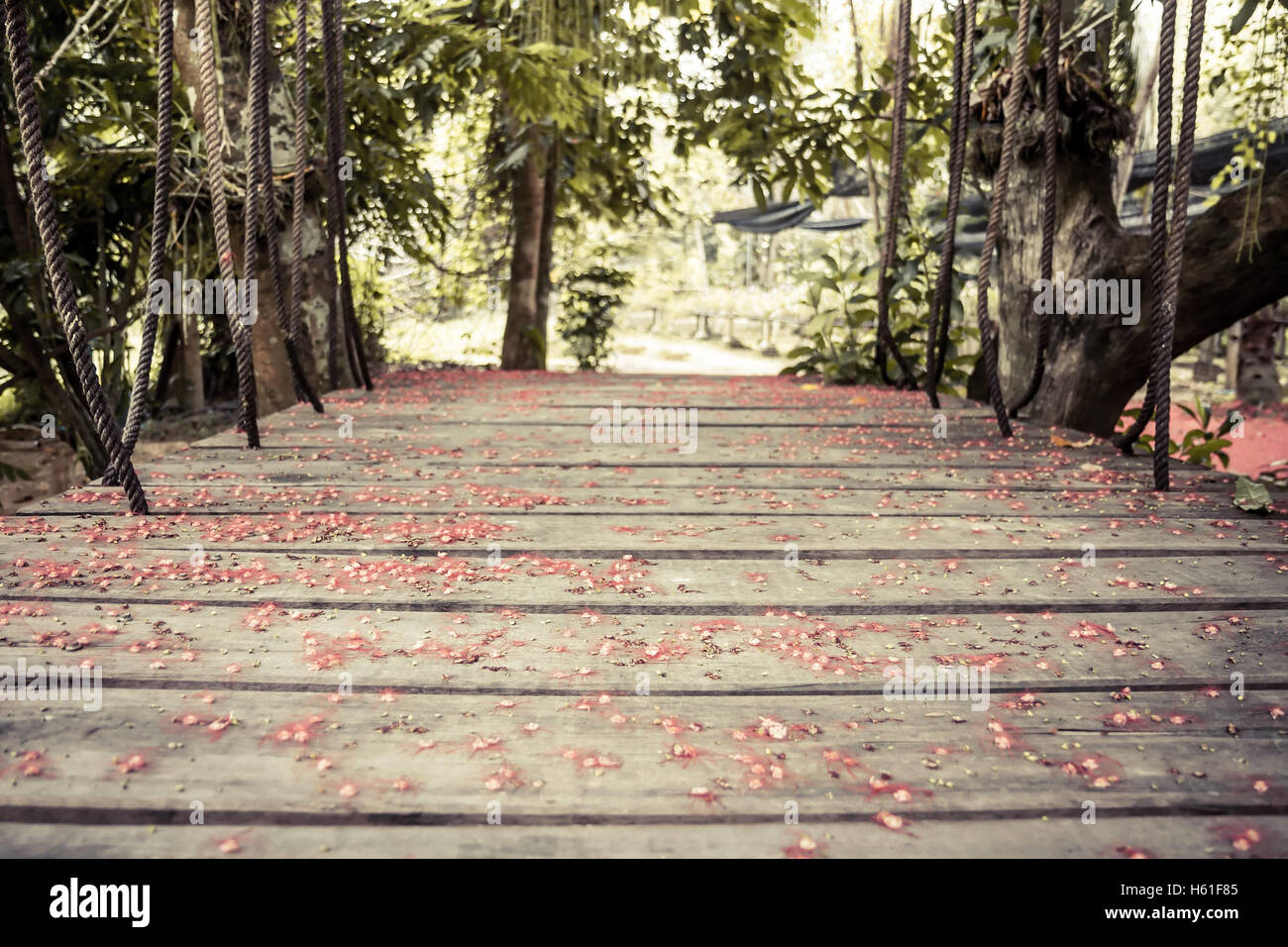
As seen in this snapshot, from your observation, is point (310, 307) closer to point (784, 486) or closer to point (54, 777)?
point (784, 486)

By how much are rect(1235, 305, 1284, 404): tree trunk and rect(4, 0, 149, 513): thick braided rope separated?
10419 millimetres

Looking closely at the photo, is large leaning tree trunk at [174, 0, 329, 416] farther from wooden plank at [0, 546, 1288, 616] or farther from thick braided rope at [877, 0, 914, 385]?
wooden plank at [0, 546, 1288, 616]

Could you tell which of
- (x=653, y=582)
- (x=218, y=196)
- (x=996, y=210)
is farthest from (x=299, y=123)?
(x=653, y=582)

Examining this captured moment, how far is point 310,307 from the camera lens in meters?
4.80

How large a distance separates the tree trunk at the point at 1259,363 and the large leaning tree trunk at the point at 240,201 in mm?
8851

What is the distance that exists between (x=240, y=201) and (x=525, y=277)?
3422mm

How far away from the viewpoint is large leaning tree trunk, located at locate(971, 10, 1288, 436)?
3.62 meters

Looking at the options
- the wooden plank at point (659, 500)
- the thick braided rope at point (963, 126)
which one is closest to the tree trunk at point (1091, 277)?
the thick braided rope at point (963, 126)

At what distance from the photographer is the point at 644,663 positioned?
1.48 meters

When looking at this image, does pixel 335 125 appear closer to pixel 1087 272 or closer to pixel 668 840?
pixel 1087 272

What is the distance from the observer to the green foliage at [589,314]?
905cm

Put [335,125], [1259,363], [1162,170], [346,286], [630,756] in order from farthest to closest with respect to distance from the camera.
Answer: [1259,363]
[346,286]
[335,125]
[1162,170]
[630,756]
